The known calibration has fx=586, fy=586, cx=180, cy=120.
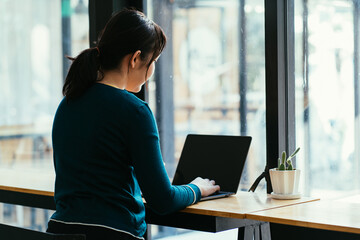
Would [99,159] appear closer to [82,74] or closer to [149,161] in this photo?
[149,161]

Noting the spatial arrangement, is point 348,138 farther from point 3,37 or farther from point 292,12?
point 3,37

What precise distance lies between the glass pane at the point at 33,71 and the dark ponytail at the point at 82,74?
1.91 metres

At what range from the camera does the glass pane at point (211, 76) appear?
2.75 meters

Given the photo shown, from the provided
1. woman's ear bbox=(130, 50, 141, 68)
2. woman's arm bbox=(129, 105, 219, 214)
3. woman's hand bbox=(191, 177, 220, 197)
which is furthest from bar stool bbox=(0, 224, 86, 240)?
woman's hand bbox=(191, 177, 220, 197)

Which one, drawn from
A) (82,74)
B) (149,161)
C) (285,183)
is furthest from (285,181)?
(82,74)

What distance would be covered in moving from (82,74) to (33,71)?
2.27 meters

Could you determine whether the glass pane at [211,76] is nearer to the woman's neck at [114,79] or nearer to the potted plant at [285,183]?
the potted plant at [285,183]

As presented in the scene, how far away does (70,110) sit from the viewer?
1.79 m

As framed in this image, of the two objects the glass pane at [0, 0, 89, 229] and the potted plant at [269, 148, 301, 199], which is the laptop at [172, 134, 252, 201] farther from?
the glass pane at [0, 0, 89, 229]

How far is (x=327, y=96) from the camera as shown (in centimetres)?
250

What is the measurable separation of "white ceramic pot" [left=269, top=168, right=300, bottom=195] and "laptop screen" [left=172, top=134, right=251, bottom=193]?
137 millimetres

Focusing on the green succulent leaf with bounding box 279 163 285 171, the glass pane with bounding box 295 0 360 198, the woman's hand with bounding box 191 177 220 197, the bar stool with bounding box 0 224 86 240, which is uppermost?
the glass pane with bounding box 295 0 360 198

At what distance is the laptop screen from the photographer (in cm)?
224

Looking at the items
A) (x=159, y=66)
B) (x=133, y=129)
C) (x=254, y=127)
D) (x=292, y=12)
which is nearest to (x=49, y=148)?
(x=159, y=66)
